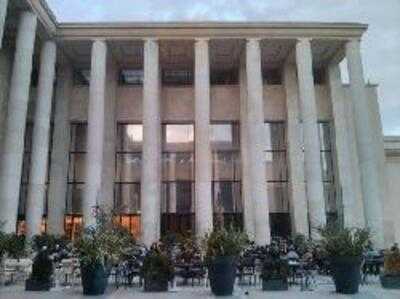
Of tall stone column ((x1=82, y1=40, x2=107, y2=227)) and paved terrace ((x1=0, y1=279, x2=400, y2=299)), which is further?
tall stone column ((x1=82, y1=40, x2=107, y2=227))

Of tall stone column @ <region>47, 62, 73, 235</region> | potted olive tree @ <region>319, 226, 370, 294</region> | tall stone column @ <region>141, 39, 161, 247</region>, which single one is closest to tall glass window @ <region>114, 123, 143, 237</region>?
tall stone column @ <region>47, 62, 73, 235</region>

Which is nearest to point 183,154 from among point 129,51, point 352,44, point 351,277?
point 129,51

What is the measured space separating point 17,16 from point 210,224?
15.3 metres

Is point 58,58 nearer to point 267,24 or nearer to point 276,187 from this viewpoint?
point 267,24

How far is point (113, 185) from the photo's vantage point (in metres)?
31.3

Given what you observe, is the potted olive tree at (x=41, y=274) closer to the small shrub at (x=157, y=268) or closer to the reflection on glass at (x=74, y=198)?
the small shrub at (x=157, y=268)

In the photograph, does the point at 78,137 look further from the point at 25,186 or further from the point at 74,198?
the point at 25,186

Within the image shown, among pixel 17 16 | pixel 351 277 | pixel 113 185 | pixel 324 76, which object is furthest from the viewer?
pixel 324 76

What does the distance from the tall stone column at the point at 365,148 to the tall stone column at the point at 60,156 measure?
1773 cm

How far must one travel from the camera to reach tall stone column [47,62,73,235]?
98.9 ft

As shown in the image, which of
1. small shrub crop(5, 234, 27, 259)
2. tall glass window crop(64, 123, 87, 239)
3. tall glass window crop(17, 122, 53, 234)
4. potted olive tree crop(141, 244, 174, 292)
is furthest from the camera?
tall glass window crop(64, 123, 87, 239)

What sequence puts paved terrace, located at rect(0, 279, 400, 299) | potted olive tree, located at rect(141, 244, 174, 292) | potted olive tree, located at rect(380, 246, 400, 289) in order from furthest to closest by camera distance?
potted olive tree, located at rect(380, 246, 400, 289) → potted olive tree, located at rect(141, 244, 174, 292) → paved terrace, located at rect(0, 279, 400, 299)

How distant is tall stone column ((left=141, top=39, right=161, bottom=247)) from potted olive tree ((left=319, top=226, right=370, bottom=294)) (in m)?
15.2

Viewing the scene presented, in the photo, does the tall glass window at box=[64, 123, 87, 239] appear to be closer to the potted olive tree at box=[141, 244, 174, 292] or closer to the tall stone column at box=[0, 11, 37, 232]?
the tall stone column at box=[0, 11, 37, 232]
